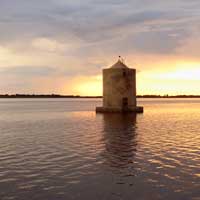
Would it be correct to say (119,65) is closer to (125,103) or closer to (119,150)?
(125,103)

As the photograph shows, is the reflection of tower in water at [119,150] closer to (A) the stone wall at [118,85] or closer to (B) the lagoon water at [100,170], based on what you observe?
(B) the lagoon water at [100,170]

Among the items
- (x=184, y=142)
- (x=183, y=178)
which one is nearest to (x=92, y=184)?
(x=183, y=178)

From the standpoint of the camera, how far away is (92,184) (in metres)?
11.8

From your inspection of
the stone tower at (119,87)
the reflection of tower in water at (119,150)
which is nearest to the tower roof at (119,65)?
the stone tower at (119,87)

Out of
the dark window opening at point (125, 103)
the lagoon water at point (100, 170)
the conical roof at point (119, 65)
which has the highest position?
the conical roof at point (119, 65)

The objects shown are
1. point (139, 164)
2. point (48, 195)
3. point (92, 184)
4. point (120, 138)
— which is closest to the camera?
point (48, 195)

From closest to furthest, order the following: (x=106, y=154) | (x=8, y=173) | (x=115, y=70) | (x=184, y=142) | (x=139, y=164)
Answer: (x=8, y=173)
(x=139, y=164)
(x=106, y=154)
(x=184, y=142)
(x=115, y=70)

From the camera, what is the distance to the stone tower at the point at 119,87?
1746 inches

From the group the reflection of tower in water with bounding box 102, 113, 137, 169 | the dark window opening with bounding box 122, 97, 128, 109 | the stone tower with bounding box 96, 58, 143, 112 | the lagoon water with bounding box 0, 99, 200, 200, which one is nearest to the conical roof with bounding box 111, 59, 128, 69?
the stone tower with bounding box 96, 58, 143, 112

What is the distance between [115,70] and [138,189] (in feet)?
111

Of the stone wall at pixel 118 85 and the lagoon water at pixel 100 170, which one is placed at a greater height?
the stone wall at pixel 118 85

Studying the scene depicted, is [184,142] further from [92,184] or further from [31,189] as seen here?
[31,189]

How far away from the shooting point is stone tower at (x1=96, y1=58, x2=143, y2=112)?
44.3 metres

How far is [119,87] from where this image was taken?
4438 cm
